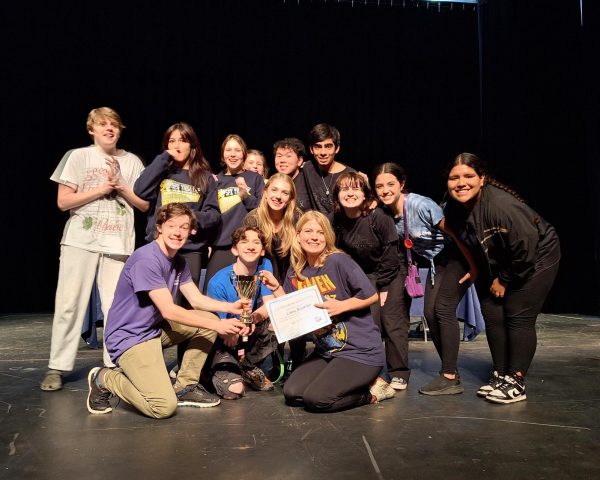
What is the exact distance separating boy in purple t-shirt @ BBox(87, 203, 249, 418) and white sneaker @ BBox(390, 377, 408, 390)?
2.90ft

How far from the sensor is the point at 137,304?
2865 mm

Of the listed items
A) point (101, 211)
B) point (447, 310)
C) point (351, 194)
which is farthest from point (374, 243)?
point (101, 211)

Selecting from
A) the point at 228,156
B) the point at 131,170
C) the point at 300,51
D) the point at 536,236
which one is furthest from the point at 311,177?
the point at 300,51

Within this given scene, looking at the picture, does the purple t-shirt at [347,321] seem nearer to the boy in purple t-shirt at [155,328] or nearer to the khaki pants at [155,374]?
the boy in purple t-shirt at [155,328]

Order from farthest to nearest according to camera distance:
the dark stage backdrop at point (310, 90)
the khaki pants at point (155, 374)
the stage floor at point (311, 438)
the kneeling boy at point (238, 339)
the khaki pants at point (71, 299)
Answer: the dark stage backdrop at point (310, 90)
the khaki pants at point (71, 299)
the kneeling boy at point (238, 339)
the khaki pants at point (155, 374)
the stage floor at point (311, 438)

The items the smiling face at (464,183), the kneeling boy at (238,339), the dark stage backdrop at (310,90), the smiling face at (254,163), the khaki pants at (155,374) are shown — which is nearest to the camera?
the khaki pants at (155,374)

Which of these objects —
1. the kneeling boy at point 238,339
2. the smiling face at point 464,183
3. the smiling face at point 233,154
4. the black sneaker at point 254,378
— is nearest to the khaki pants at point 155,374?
the kneeling boy at point 238,339

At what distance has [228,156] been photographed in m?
3.58

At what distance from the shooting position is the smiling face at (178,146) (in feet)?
11.1

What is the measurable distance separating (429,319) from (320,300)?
74 centimetres

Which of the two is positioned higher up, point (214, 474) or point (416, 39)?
point (416, 39)

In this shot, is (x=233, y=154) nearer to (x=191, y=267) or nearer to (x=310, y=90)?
(x=191, y=267)

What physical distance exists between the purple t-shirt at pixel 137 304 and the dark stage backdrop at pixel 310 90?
426cm

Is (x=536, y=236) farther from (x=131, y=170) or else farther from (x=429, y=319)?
(x=131, y=170)
